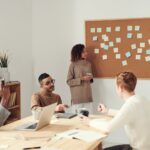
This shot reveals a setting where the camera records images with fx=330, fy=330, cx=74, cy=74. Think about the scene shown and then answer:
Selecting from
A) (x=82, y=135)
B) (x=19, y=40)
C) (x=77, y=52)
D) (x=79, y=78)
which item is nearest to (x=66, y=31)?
(x=77, y=52)

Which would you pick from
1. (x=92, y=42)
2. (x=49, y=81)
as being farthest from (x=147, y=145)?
(x=92, y=42)

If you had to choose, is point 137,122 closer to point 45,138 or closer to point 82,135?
point 82,135

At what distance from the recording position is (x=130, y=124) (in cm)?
254

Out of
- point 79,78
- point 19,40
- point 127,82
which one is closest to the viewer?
point 127,82

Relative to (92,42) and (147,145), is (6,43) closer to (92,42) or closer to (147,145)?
(92,42)

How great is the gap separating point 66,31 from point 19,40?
30.9 inches

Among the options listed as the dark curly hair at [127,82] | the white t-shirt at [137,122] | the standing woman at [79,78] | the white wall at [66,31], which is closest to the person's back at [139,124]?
the white t-shirt at [137,122]

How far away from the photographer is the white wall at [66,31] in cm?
508

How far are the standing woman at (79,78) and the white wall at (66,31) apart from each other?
1.00 ft

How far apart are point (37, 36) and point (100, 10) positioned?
1.19 meters

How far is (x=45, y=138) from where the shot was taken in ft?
8.07

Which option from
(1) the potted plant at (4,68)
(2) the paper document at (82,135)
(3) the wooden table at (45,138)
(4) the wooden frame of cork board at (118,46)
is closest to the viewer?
(3) the wooden table at (45,138)

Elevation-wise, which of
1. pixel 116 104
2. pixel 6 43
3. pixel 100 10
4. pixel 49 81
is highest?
pixel 100 10

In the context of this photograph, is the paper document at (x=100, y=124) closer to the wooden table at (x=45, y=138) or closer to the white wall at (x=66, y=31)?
the wooden table at (x=45, y=138)
